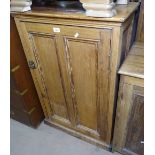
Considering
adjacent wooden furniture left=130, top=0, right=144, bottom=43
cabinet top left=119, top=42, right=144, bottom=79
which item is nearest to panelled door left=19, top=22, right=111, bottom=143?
cabinet top left=119, top=42, right=144, bottom=79

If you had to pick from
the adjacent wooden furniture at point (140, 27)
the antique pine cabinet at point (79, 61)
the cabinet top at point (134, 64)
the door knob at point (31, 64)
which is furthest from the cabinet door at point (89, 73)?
the adjacent wooden furniture at point (140, 27)

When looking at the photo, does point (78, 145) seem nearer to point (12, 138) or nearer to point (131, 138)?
point (131, 138)

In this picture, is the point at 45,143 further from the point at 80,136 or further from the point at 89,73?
the point at 89,73

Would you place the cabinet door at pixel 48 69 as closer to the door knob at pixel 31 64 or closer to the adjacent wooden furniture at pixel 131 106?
the door knob at pixel 31 64

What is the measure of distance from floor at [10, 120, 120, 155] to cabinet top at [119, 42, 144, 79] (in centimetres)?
84

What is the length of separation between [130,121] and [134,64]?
0.40 meters

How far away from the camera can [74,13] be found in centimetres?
97

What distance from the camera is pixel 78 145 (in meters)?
1.61

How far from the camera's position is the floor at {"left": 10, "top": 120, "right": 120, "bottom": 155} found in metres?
1.57
